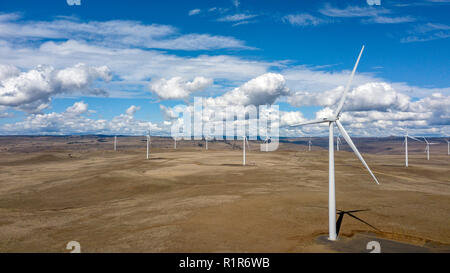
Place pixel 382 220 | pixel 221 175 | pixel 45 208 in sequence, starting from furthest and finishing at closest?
pixel 221 175 → pixel 45 208 → pixel 382 220

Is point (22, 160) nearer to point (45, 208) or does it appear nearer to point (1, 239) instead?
point (45, 208)

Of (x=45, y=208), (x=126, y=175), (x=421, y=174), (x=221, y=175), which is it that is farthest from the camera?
(x=421, y=174)

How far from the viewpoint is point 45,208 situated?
38.6 metres

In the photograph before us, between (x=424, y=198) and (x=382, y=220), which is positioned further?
(x=424, y=198)
